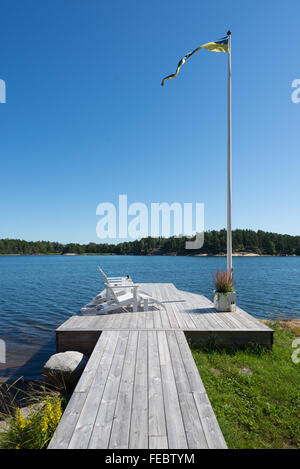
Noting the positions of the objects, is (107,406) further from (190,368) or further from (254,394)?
(254,394)

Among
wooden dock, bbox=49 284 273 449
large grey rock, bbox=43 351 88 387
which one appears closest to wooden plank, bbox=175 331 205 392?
wooden dock, bbox=49 284 273 449

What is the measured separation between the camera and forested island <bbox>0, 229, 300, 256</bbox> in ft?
290

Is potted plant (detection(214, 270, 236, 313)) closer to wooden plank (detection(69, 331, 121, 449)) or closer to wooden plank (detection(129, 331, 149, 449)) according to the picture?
wooden plank (detection(129, 331, 149, 449))

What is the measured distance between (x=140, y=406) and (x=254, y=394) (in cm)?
199

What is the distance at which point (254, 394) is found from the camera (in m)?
3.92

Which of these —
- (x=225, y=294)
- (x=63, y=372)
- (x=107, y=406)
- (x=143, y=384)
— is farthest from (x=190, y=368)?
(x=225, y=294)

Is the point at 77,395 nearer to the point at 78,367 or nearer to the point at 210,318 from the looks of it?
the point at 78,367

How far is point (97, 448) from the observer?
235 centimetres

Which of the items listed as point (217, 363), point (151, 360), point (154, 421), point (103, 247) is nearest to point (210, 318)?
point (217, 363)

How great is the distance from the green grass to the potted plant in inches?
62.4

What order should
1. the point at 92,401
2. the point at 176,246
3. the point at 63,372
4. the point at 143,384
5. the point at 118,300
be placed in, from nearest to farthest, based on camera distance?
the point at 92,401
the point at 143,384
the point at 63,372
the point at 118,300
the point at 176,246

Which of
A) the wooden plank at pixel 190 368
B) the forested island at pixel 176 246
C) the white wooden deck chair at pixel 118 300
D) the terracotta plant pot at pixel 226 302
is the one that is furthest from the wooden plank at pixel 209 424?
the forested island at pixel 176 246

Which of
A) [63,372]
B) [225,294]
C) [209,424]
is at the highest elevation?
[225,294]
